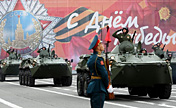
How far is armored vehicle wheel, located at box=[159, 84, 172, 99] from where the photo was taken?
58.9 ft

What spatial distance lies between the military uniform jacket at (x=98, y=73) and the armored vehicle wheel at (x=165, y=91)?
28.4ft

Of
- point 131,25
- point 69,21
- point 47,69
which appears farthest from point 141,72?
point 131,25

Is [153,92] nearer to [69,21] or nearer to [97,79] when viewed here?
[97,79]

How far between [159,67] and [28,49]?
39.6 metres

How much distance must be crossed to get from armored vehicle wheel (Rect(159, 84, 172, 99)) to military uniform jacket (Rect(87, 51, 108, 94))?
8.66 m

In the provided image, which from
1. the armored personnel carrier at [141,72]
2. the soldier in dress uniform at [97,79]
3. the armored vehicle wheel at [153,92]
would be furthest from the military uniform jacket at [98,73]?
the armored vehicle wheel at [153,92]

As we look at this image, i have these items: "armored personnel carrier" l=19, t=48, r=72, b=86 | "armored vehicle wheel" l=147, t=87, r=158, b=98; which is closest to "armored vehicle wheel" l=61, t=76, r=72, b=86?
"armored personnel carrier" l=19, t=48, r=72, b=86

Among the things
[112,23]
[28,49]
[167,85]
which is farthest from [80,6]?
[167,85]

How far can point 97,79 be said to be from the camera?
31.6 ft

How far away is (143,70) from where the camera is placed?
1766 centimetres

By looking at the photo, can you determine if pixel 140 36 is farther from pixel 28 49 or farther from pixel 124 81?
pixel 124 81

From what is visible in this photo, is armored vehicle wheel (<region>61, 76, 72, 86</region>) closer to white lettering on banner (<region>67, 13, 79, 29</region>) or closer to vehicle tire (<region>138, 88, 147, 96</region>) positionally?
vehicle tire (<region>138, 88, 147, 96</region>)

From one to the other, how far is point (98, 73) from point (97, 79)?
114mm

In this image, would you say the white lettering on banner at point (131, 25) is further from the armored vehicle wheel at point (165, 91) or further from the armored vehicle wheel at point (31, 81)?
the armored vehicle wheel at point (165, 91)
